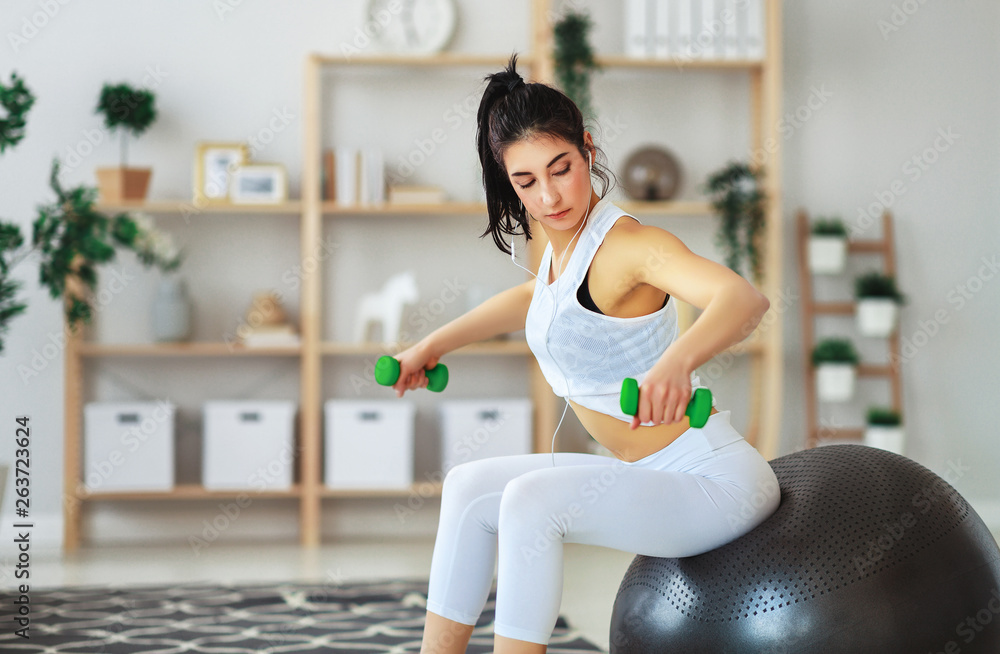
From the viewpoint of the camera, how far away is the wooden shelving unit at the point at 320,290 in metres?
3.84

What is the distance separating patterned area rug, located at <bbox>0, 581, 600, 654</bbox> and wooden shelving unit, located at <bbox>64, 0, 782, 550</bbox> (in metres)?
0.81

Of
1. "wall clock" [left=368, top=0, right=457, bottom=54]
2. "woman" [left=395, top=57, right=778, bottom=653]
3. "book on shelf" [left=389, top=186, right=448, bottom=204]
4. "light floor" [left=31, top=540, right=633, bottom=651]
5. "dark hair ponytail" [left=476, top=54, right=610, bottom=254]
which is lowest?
"light floor" [left=31, top=540, right=633, bottom=651]

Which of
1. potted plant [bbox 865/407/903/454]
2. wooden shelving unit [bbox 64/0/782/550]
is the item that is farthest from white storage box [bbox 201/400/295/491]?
potted plant [bbox 865/407/903/454]

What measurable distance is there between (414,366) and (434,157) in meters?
2.56

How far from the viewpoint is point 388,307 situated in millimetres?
3926

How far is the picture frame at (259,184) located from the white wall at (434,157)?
0.64ft

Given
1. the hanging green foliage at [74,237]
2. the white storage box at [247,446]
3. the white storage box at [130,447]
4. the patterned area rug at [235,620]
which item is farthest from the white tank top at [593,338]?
the white storage box at [130,447]

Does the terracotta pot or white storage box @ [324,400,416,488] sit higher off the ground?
the terracotta pot

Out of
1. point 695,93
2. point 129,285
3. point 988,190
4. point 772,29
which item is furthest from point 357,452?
point 988,190

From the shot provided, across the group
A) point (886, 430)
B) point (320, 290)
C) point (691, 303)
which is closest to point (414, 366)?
point (691, 303)

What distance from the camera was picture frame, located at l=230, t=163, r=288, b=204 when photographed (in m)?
3.90

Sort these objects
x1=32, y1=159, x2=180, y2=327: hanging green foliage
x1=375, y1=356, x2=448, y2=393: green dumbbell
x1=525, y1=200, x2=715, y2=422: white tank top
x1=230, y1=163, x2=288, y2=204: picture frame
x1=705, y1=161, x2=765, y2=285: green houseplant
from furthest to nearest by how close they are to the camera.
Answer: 1. x1=705, y1=161, x2=765, y2=285: green houseplant
2. x1=230, y1=163, x2=288, y2=204: picture frame
3. x1=32, y1=159, x2=180, y2=327: hanging green foliage
4. x1=375, y1=356, x2=448, y2=393: green dumbbell
5. x1=525, y1=200, x2=715, y2=422: white tank top

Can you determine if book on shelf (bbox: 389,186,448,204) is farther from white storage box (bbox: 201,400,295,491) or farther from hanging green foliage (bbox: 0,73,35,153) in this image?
hanging green foliage (bbox: 0,73,35,153)

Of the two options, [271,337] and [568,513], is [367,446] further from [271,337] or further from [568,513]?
[568,513]
